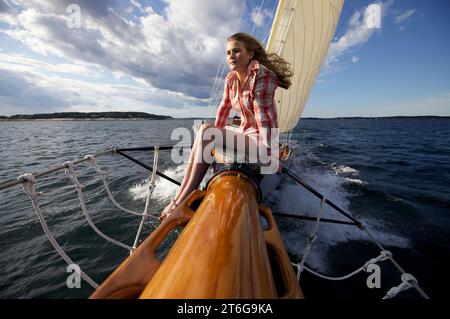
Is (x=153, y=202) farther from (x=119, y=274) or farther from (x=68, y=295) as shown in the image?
(x=119, y=274)

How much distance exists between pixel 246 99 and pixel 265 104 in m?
0.34

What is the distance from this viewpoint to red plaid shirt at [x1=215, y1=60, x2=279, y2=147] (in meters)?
2.00

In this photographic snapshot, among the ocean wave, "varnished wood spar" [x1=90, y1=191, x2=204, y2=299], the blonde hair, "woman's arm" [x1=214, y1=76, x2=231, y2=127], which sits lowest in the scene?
the ocean wave

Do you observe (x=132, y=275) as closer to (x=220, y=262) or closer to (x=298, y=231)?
(x=220, y=262)

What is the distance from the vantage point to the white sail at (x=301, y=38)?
502 cm

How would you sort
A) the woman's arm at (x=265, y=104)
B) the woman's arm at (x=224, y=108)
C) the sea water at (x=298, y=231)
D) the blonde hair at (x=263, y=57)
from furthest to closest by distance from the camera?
the sea water at (x=298, y=231) → the woman's arm at (x=224, y=108) → the blonde hair at (x=263, y=57) → the woman's arm at (x=265, y=104)

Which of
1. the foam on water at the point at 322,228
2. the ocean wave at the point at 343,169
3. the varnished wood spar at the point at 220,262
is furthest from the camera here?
the ocean wave at the point at 343,169

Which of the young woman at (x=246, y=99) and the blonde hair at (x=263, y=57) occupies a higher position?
the blonde hair at (x=263, y=57)

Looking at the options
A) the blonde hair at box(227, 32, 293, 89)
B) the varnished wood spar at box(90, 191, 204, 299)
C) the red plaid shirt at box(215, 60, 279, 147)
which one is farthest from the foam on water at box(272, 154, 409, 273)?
the varnished wood spar at box(90, 191, 204, 299)

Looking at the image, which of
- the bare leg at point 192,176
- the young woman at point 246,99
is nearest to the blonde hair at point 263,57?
the young woman at point 246,99

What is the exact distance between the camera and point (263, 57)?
2.41 m

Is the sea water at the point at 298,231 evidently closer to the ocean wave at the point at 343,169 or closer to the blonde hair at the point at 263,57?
the ocean wave at the point at 343,169

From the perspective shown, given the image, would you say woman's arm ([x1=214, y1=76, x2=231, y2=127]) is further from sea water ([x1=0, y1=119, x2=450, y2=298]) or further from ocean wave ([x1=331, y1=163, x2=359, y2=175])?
ocean wave ([x1=331, y1=163, x2=359, y2=175])
